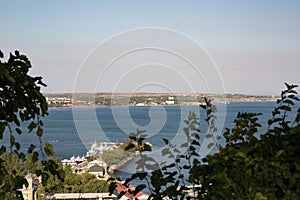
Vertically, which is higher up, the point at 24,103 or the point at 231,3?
the point at 231,3

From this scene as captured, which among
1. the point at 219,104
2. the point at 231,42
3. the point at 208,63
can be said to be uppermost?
the point at 231,42

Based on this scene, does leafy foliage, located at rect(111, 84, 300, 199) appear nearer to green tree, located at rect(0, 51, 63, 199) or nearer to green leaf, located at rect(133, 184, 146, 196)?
A: green leaf, located at rect(133, 184, 146, 196)

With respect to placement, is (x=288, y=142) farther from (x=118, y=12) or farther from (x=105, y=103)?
(x=118, y=12)

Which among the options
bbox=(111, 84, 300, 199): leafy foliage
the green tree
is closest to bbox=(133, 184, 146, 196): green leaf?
bbox=(111, 84, 300, 199): leafy foliage

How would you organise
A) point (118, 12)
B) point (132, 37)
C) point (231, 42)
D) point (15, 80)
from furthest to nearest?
1. point (231, 42)
2. point (118, 12)
3. point (132, 37)
4. point (15, 80)

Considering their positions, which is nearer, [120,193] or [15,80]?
[15,80]

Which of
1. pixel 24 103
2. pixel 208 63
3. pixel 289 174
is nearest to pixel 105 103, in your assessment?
pixel 208 63

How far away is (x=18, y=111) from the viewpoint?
39.2 inches

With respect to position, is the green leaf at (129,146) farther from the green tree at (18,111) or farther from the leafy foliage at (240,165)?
the green tree at (18,111)

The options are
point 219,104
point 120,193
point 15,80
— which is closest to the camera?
point 15,80

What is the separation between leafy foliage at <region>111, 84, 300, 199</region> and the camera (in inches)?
36.2

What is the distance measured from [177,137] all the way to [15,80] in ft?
2.11

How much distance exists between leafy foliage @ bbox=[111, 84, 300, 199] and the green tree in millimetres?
296

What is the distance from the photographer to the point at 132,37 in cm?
181
